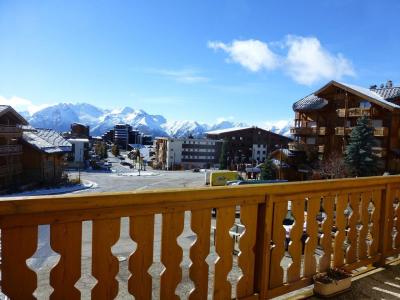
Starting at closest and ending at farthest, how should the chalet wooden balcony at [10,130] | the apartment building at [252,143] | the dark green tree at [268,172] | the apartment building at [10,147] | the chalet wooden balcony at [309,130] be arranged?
the apartment building at [10,147], the chalet wooden balcony at [10,130], the chalet wooden balcony at [309,130], the dark green tree at [268,172], the apartment building at [252,143]

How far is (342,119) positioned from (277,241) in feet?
100

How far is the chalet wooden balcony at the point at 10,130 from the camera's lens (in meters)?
27.8

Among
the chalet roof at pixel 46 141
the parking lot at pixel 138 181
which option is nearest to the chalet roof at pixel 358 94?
the parking lot at pixel 138 181

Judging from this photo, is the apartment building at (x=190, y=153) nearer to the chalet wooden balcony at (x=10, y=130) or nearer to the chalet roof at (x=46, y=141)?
the chalet roof at (x=46, y=141)

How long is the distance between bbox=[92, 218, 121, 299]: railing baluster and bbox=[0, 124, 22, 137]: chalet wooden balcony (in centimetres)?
2955

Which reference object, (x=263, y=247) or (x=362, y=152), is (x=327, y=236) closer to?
(x=263, y=247)

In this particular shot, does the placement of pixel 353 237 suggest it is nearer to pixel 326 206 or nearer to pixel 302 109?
pixel 326 206

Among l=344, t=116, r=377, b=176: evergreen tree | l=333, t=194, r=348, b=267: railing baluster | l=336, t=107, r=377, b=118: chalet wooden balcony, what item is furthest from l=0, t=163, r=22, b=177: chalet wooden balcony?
l=333, t=194, r=348, b=267: railing baluster

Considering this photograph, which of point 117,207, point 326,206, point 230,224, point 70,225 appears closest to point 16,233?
point 70,225

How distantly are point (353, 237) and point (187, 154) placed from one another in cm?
7241

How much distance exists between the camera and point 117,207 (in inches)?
78.1

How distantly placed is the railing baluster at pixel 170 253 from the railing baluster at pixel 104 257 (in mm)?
314

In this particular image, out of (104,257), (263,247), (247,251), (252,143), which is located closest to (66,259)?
(104,257)

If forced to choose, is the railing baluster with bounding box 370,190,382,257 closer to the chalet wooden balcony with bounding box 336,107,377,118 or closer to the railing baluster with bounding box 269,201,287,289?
the railing baluster with bounding box 269,201,287,289
